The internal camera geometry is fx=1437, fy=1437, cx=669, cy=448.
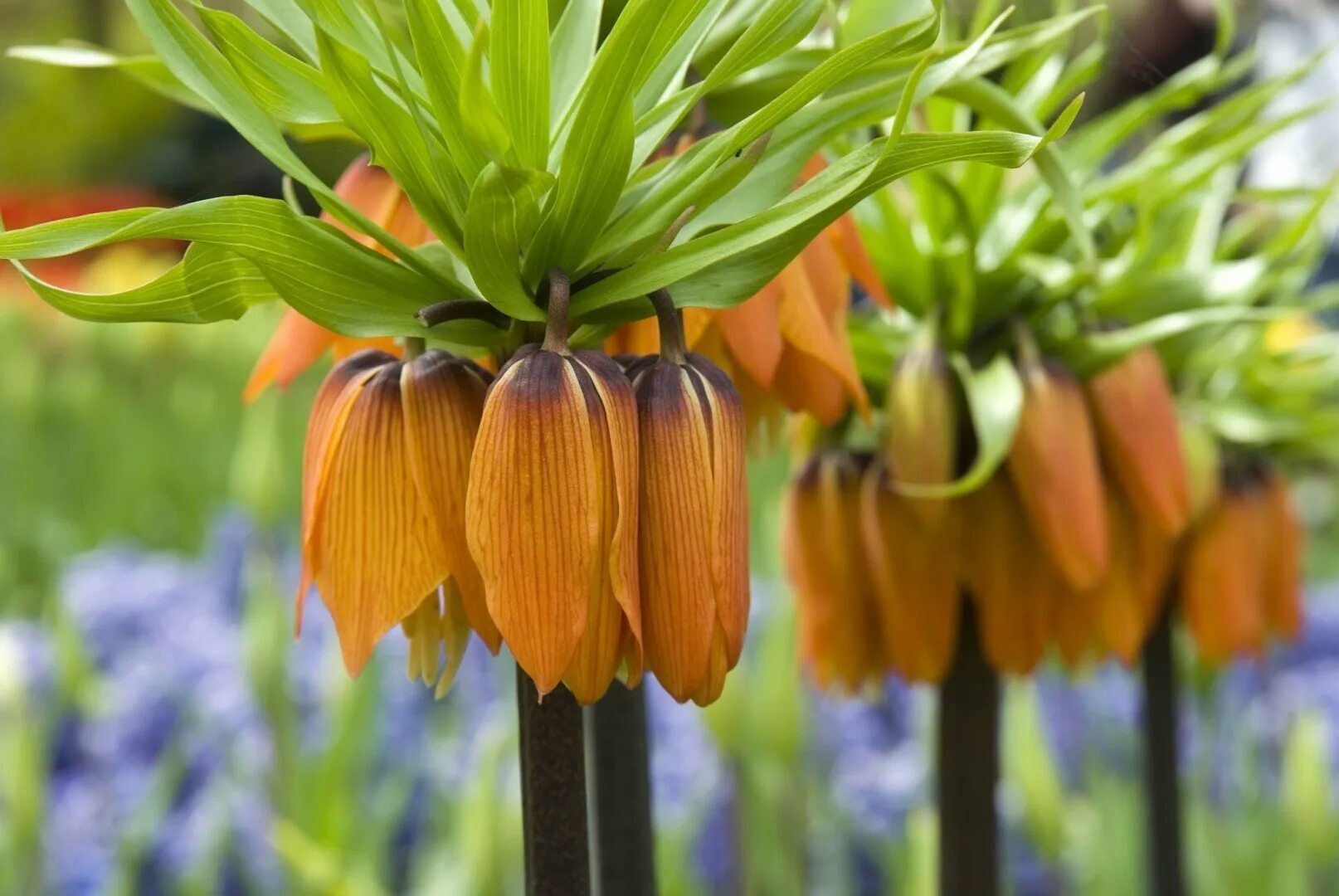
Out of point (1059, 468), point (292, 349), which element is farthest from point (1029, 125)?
point (292, 349)

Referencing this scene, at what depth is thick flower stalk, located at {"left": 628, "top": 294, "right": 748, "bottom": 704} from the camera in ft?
1.37

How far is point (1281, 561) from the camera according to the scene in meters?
1.01

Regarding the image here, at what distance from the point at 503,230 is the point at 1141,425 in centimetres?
41

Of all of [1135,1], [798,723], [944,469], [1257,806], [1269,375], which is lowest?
[1257,806]

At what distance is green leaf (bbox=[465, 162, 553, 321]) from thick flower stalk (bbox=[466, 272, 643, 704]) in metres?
0.02

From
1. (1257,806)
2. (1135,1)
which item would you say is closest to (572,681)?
(1257,806)

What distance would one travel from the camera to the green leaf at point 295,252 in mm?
399

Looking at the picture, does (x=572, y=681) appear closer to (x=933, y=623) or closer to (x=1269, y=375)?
(x=933, y=623)

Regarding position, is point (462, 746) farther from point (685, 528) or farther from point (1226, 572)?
point (685, 528)

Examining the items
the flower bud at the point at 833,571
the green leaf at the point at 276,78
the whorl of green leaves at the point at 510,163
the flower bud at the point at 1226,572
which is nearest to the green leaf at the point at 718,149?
the whorl of green leaves at the point at 510,163

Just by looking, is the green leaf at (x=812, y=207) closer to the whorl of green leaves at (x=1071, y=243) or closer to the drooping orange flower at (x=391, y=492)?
the drooping orange flower at (x=391, y=492)

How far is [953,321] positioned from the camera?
0.73 metres

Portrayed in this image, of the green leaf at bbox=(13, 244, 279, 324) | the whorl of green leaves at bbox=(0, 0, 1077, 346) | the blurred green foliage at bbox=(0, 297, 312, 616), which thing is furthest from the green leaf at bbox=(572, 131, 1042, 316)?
the blurred green foliage at bbox=(0, 297, 312, 616)

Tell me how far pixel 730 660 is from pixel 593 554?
6 centimetres
